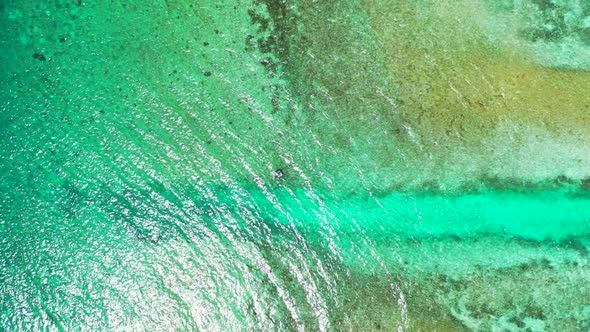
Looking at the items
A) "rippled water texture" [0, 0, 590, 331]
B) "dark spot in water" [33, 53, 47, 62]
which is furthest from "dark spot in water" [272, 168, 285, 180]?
"dark spot in water" [33, 53, 47, 62]

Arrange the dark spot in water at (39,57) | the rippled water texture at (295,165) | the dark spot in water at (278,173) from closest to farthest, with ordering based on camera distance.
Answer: the rippled water texture at (295,165) → the dark spot in water at (278,173) → the dark spot in water at (39,57)

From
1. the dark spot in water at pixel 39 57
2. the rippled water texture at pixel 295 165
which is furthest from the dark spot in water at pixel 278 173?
the dark spot in water at pixel 39 57

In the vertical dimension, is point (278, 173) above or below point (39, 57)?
below

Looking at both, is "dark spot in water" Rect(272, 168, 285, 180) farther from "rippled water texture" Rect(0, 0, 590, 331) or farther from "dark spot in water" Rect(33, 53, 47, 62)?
"dark spot in water" Rect(33, 53, 47, 62)

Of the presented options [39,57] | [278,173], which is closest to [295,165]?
[278,173]

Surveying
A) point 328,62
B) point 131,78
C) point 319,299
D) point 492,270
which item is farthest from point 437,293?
point 131,78

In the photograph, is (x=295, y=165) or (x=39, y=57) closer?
→ (x=295, y=165)

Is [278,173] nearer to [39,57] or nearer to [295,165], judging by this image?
[295,165]

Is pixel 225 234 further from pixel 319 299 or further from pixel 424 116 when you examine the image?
pixel 424 116

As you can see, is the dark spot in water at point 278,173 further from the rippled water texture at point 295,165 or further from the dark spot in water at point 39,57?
the dark spot in water at point 39,57
